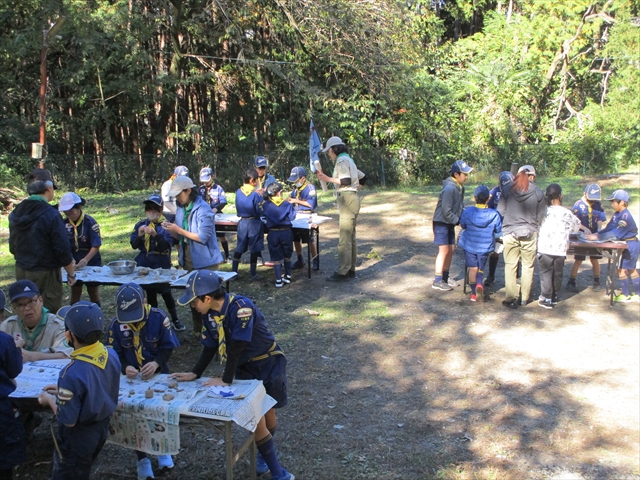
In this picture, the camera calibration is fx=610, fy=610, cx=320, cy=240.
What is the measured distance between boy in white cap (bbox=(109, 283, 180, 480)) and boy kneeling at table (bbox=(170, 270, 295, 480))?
34 centimetres

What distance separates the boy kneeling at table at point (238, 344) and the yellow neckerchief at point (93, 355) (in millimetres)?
602

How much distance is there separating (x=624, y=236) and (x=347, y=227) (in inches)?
153

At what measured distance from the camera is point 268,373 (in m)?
4.29

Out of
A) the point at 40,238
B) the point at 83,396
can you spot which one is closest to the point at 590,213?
the point at 40,238

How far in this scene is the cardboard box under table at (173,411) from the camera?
3826 mm

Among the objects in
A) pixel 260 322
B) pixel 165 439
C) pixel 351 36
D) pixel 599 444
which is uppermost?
pixel 351 36

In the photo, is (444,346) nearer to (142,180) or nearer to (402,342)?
(402,342)

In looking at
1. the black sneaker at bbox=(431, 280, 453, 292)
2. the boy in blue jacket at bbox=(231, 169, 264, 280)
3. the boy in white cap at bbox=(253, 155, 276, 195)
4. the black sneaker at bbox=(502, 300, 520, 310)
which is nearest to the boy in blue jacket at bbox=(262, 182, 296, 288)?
the boy in blue jacket at bbox=(231, 169, 264, 280)

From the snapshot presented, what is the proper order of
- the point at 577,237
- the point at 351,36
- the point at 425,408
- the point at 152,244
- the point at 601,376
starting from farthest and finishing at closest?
the point at 351,36 → the point at 577,237 → the point at 152,244 → the point at 601,376 → the point at 425,408

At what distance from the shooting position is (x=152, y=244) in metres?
7.18

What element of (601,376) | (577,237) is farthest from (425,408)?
(577,237)

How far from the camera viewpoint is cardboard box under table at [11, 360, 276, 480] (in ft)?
12.6

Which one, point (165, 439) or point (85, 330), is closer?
point (85, 330)

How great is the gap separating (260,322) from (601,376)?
404 cm
